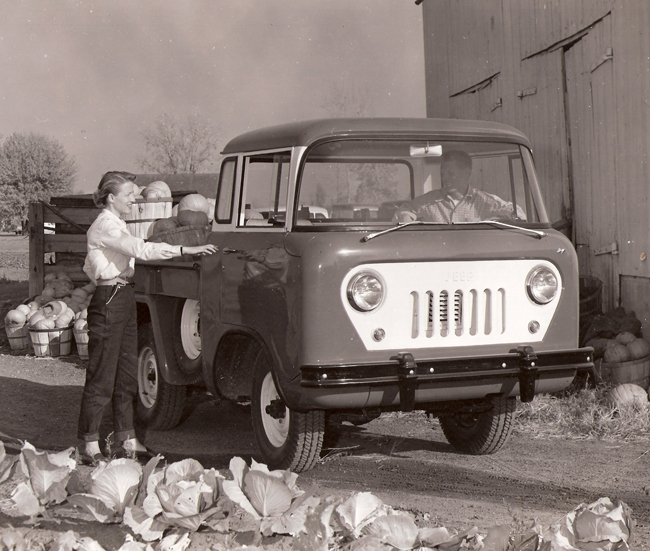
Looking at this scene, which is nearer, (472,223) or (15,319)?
(472,223)

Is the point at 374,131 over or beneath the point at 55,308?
over

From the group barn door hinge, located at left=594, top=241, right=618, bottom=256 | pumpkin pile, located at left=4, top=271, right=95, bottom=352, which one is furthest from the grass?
pumpkin pile, located at left=4, top=271, right=95, bottom=352

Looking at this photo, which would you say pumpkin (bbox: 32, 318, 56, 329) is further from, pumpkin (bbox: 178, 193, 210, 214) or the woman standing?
the woman standing

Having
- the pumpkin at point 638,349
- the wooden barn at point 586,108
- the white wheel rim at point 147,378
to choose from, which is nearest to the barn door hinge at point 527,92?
the wooden barn at point 586,108

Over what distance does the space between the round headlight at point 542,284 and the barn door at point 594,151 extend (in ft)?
13.2

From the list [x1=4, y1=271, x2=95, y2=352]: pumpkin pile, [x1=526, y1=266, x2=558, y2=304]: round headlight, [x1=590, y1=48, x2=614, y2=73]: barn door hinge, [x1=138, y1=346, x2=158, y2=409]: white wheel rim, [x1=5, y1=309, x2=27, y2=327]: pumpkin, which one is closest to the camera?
[x1=526, y1=266, x2=558, y2=304]: round headlight

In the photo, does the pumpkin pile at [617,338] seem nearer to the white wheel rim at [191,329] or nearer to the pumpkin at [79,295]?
the white wheel rim at [191,329]

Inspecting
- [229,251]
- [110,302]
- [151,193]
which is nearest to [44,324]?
[151,193]

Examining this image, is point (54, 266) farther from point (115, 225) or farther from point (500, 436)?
point (500, 436)

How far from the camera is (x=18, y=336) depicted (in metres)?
12.4

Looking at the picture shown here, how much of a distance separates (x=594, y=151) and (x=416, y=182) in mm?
4426

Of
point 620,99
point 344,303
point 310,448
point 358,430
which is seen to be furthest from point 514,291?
point 620,99

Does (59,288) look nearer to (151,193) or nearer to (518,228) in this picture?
(151,193)

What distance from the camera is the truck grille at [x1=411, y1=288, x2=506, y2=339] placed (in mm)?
5262
